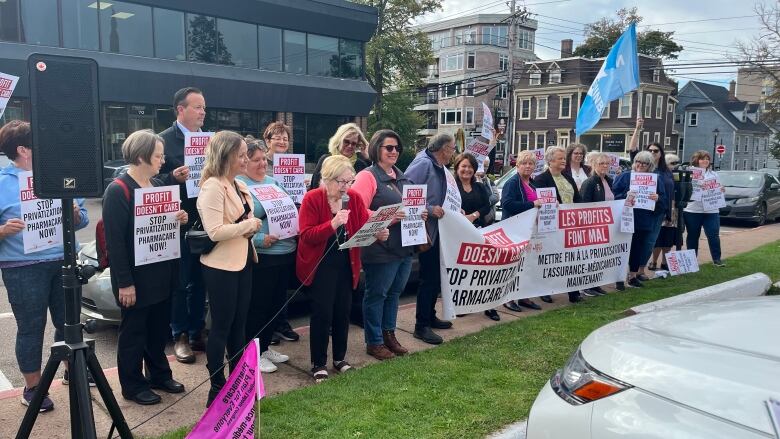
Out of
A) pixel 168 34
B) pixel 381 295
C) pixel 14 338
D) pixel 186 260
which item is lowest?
pixel 14 338

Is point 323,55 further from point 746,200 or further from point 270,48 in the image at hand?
point 746,200

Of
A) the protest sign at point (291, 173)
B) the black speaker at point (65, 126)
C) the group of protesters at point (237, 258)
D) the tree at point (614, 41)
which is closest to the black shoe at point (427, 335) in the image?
the group of protesters at point (237, 258)

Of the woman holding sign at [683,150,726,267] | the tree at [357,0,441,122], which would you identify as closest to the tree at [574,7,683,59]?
the tree at [357,0,441,122]

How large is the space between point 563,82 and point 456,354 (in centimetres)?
5729

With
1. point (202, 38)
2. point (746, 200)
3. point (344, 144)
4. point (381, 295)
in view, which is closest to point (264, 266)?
point (381, 295)

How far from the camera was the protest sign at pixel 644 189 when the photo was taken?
790cm

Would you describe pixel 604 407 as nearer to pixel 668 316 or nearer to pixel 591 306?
pixel 668 316

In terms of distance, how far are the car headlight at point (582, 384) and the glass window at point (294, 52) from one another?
27900 mm

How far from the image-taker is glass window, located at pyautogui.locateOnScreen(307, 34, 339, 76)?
2988 cm

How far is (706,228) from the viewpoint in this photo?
32.3 feet

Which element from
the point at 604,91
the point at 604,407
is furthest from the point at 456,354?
the point at 604,91

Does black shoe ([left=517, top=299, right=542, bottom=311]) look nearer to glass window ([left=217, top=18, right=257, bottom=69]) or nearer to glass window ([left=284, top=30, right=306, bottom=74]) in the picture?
glass window ([left=217, top=18, right=257, bottom=69])

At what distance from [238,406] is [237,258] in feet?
3.80

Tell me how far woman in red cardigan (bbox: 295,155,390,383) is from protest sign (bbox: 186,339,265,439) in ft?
4.56
